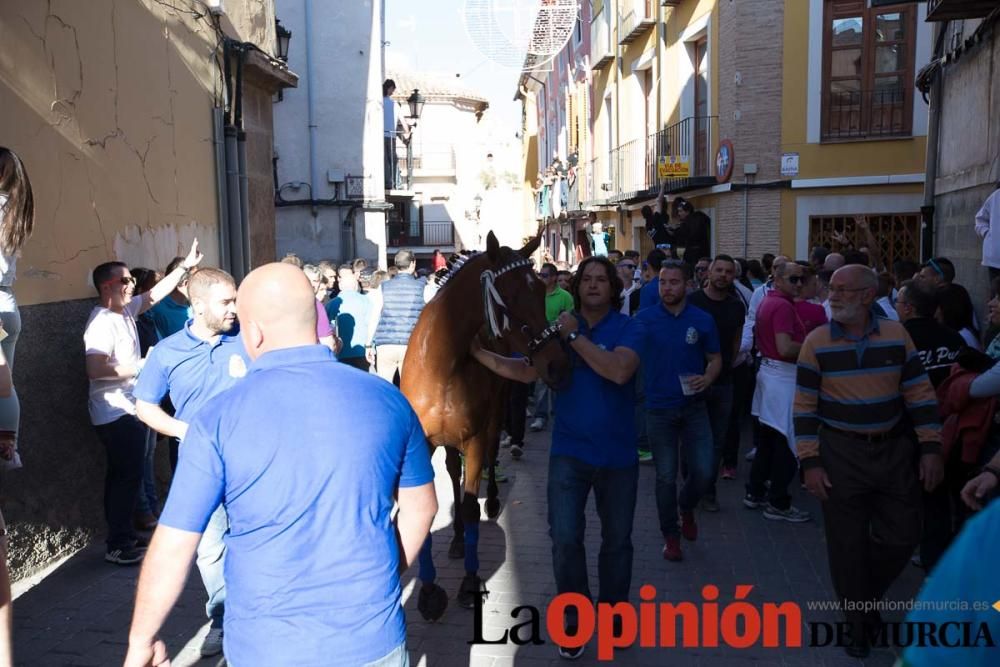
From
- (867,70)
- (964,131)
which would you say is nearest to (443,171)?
(867,70)

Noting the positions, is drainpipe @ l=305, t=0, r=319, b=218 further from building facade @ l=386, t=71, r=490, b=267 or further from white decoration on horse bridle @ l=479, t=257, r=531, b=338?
building facade @ l=386, t=71, r=490, b=267

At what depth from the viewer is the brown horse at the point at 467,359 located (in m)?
4.21

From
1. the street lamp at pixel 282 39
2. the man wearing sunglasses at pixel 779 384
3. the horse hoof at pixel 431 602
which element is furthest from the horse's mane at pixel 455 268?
the street lamp at pixel 282 39

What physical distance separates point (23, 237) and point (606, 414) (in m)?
2.70

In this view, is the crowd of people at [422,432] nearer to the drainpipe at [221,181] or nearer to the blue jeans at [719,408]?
the blue jeans at [719,408]

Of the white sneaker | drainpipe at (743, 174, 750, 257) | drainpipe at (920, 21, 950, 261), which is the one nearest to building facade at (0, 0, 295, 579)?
the white sneaker

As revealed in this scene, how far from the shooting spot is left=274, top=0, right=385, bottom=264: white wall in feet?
58.9

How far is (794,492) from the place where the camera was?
23.4 ft

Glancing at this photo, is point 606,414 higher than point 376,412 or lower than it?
lower

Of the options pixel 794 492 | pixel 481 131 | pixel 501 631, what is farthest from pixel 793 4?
pixel 481 131

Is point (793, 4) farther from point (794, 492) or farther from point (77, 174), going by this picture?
point (77, 174)

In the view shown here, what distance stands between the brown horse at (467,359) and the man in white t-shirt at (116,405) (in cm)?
208

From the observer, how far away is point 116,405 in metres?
5.48

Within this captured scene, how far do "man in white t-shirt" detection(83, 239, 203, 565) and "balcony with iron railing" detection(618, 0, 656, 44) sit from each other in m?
16.3
